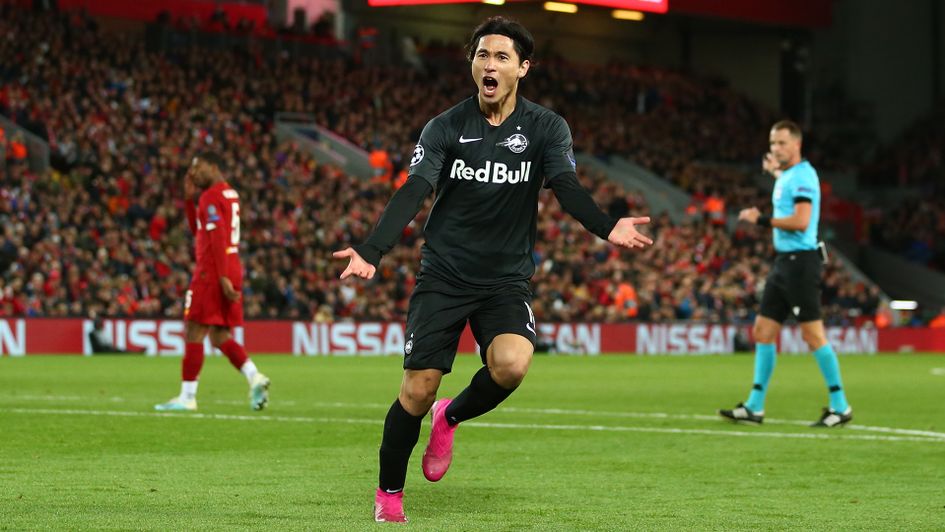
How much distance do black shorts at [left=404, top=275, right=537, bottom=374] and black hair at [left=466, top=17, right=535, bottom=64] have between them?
109 cm

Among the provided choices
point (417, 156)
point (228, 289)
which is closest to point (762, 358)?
point (228, 289)

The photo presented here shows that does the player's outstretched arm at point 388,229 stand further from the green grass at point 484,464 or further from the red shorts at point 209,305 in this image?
the red shorts at point 209,305

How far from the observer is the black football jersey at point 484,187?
7152 millimetres

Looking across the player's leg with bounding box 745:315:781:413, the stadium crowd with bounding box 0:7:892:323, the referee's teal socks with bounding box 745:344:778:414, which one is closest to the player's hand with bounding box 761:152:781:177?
the player's leg with bounding box 745:315:781:413

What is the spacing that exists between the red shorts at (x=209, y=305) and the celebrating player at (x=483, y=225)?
6340 millimetres

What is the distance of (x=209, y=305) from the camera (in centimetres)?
1334

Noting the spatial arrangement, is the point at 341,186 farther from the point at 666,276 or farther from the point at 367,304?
the point at 666,276

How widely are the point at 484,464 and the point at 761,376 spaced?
438 cm

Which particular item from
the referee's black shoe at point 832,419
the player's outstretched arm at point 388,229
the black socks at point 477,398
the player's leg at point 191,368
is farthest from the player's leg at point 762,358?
the player's outstretched arm at point 388,229

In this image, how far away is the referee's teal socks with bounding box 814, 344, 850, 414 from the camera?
1290 centimetres

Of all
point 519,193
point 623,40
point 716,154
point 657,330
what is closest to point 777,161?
point 519,193

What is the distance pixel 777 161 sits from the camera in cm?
1298

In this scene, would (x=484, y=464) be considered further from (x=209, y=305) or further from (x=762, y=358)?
(x=209, y=305)

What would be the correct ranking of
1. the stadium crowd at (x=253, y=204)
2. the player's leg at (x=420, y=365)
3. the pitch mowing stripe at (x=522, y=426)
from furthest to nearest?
1. the stadium crowd at (x=253, y=204)
2. the pitch mowing stripe at (x=522, y=426)
3. the player's leg at (x=420, y=365)
